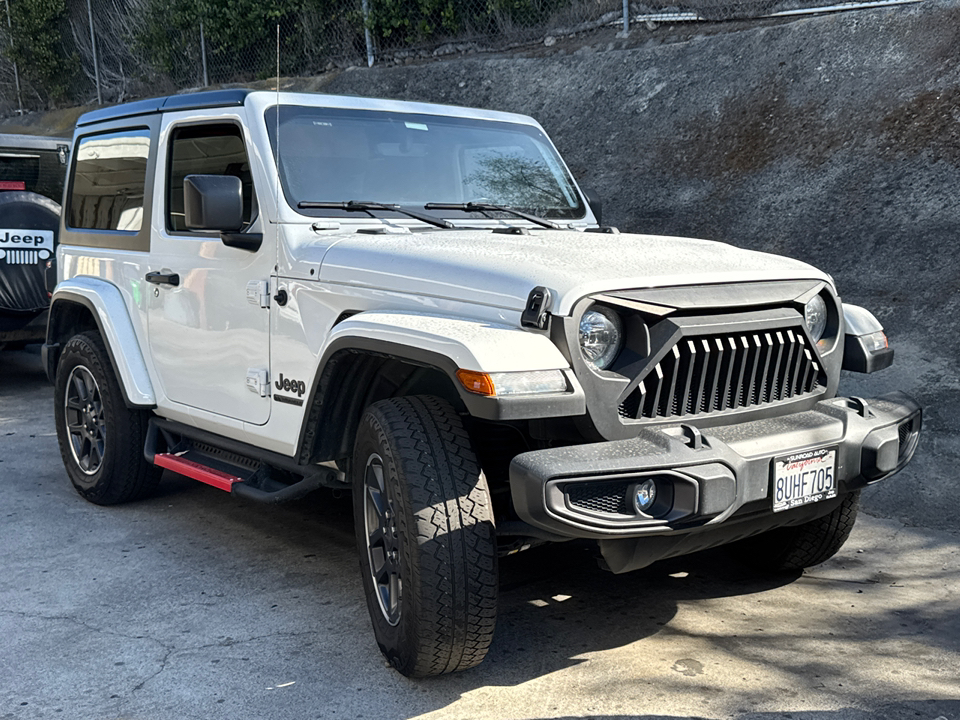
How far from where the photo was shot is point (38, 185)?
29.8ft

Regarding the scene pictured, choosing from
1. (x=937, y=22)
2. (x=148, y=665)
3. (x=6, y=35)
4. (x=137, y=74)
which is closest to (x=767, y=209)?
(x=937, y=22)

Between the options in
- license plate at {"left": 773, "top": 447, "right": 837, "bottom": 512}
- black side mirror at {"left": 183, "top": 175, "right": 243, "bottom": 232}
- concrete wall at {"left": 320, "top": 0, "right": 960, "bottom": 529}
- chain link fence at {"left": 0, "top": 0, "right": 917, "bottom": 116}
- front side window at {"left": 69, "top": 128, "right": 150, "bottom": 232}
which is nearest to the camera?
license plate at {"left": 773, "top": 447, "right": 837, "bottom": 512}

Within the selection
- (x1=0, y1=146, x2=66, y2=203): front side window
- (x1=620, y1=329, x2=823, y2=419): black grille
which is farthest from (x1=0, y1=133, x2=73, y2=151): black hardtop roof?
(x1=620, y1=329, x2=823, y2=419): black grille

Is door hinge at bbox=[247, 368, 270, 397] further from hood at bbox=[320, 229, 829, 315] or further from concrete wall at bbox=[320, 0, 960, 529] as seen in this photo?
concrete wall at bbox=[320, 0, 960, 529]

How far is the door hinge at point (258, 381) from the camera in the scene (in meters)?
4.36

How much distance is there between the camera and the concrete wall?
25.5ft

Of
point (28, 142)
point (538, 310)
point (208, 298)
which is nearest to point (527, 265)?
point (538, 310)

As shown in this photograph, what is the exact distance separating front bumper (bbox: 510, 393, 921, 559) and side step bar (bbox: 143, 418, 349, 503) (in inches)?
50.6

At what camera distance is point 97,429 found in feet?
18.5

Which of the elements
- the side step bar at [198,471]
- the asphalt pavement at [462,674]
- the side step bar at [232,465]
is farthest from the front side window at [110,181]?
the asphalt pavement at [462,674]

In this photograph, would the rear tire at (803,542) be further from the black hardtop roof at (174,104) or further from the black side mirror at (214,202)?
the black hardtop roof at (174,104)

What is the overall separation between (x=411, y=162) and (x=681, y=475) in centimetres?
222

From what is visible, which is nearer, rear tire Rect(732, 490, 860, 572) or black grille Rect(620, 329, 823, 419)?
black grille Rect(620, 329, 823, 419)

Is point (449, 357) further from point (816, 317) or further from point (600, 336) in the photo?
point (816, 317)
